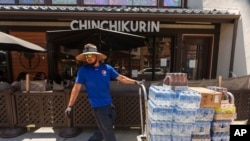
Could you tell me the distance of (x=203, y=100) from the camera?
257 cm

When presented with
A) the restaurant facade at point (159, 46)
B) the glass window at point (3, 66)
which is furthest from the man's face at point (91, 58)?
the glass window at point (3, 66)

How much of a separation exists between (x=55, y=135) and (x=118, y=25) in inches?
128

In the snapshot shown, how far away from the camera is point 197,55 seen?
703 cm

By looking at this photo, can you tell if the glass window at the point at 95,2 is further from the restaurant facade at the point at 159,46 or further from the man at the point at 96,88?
the man at the point at 96,88

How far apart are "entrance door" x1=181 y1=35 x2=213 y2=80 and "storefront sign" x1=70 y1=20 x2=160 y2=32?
5.90ft

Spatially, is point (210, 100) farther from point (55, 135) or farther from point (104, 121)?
point (55, 135)

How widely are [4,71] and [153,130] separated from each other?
6.29 m

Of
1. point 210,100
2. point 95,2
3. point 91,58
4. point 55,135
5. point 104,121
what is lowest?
point 55,135

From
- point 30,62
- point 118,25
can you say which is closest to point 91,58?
point 118,25

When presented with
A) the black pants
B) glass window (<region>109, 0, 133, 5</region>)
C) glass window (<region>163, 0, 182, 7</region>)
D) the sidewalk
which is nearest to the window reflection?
glass window (<region>163, 0, 182, 7</region>)

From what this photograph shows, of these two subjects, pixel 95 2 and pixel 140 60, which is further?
pixel 140 60

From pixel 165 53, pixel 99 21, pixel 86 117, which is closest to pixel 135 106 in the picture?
pixel 86 117

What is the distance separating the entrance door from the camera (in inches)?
272

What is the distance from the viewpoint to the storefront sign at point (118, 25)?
212 inches
